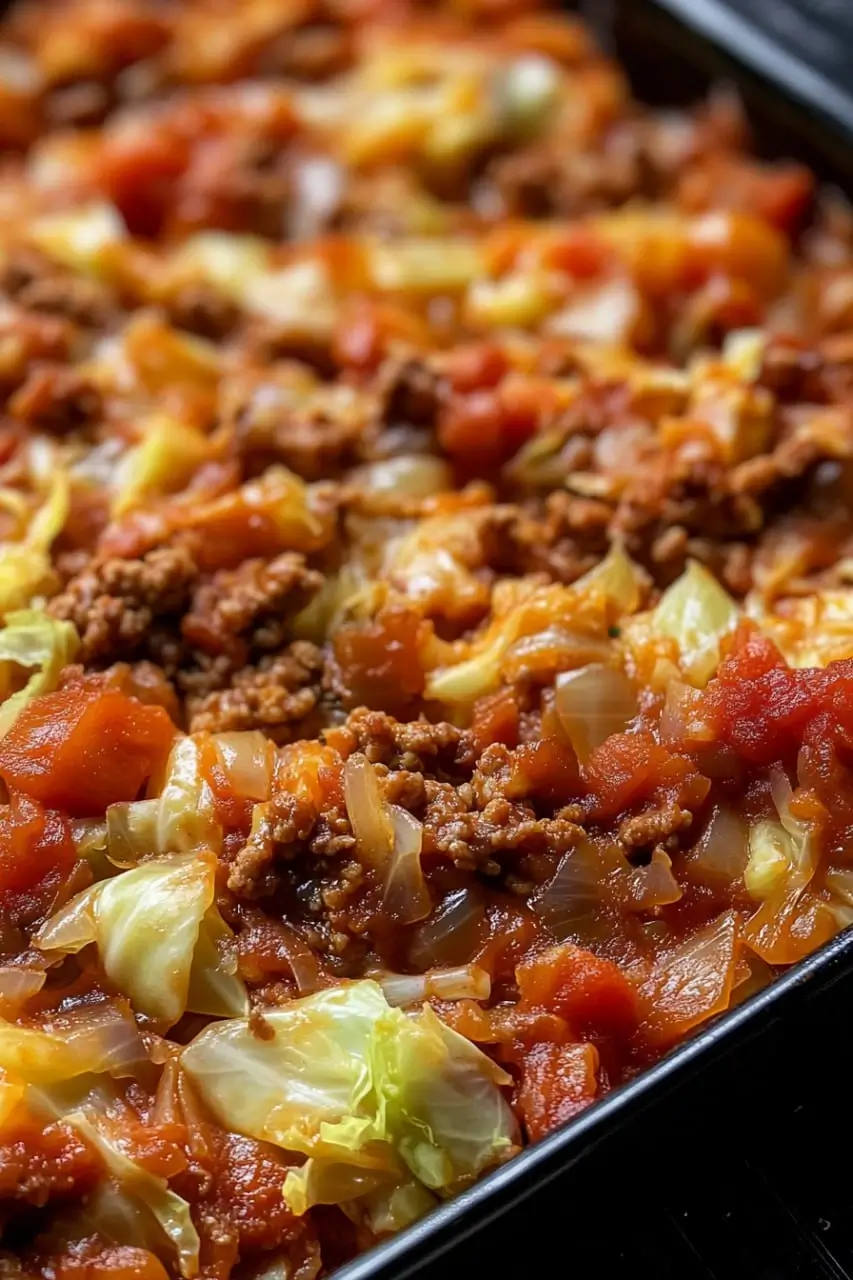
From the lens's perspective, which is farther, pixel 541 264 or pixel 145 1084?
pixel 541 264

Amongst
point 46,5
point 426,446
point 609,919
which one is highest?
point 46,5

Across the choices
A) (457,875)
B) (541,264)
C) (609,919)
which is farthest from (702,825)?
(541,264)

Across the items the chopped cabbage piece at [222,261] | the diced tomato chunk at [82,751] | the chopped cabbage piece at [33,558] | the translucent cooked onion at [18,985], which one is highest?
the chopped cabbage piece at [222,261]

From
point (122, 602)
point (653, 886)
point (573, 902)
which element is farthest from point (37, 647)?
point (653, 886)

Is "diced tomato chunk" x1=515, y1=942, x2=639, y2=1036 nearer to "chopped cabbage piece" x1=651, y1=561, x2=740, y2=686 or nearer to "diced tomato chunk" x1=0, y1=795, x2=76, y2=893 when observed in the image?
"chopped cabbage piece" x1=651, y1=561, x2=740, y2=686

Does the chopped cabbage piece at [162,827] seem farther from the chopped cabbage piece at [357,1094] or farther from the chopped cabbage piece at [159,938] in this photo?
the chopped cabbage piece at [357,1094]

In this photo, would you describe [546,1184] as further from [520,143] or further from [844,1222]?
[520,143]

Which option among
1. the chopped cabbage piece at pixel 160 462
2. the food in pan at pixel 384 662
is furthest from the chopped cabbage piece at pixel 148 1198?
the chopped cabbage piece at pixel 160 462
